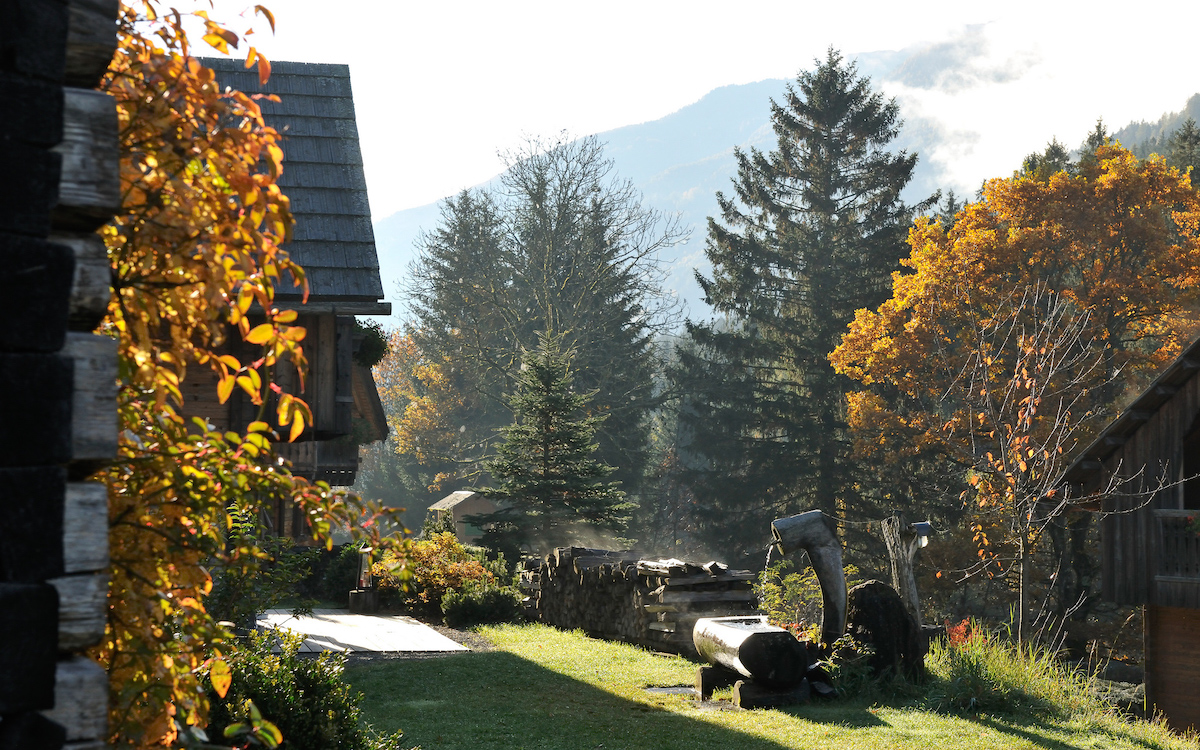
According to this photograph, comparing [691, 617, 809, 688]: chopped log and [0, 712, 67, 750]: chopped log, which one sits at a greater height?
[0, 712, 67, 750]: chopped log

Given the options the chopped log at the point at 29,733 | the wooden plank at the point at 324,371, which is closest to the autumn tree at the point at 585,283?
the wooden plank at the point at 324,371

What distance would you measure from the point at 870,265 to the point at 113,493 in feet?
113

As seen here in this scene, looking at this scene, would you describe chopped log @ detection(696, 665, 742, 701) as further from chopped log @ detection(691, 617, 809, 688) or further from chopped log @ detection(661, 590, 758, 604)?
chopped log @ detection(661, 590, 758, 604)

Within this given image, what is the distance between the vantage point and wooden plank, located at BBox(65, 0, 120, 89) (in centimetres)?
289

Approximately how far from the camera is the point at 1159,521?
59.7 ft

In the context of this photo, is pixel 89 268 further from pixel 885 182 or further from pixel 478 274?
pixel 478 274

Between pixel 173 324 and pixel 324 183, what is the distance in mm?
9917

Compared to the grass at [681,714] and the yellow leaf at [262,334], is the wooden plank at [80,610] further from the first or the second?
the grass at [681,714]

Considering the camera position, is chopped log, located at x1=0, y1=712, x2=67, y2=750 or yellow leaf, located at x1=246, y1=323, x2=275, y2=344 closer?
chopped log, located at x1=0, y1=712, x2=67, y2=750

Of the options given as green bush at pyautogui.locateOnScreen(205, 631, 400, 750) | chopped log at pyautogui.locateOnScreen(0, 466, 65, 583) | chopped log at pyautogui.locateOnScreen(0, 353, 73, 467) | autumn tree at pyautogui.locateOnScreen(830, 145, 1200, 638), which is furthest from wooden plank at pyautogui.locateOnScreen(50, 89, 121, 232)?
autumn tree at pyautogui.locateOnScreen(830, 145, 1200, 638)

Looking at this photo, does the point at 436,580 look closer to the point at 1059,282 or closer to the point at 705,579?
the point at 705,579

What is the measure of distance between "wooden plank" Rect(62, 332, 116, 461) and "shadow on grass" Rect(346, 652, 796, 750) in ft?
19.7

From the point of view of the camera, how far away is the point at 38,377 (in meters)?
2.69

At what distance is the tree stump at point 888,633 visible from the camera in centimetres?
1107
